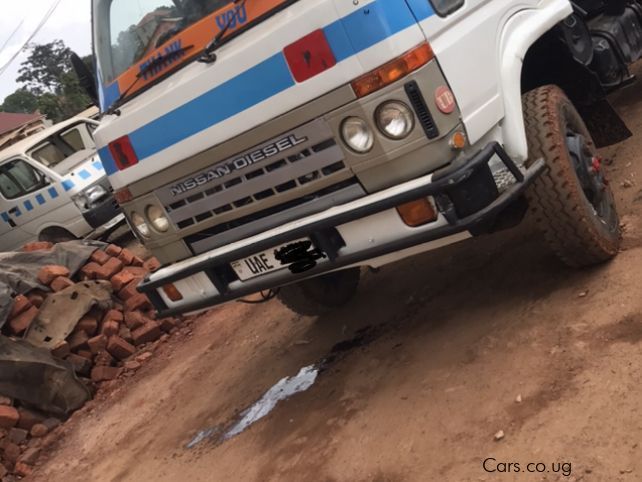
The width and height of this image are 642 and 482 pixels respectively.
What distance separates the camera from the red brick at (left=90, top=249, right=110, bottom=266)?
24.1 ft

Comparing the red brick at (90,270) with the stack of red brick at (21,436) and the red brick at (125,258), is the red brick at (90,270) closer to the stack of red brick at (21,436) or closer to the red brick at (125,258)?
the red brick at (125,258)

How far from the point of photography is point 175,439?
4344 mm

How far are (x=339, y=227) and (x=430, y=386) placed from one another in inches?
34.8

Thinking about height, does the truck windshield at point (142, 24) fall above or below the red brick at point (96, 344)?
above

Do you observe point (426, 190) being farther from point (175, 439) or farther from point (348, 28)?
point (175, 439)

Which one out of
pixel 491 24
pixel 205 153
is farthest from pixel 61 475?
pixel 491 24

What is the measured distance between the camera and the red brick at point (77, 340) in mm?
6230

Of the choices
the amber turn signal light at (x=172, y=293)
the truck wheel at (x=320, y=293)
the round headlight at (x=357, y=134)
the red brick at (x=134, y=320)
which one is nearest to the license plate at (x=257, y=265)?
the amber turn signal light at (x=172, y=293)

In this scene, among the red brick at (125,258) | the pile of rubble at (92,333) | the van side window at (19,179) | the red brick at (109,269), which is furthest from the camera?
the van side window at (19,179)

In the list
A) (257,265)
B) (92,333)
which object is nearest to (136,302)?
(92,333)

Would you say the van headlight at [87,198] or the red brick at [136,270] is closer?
the red brick at [136,270]

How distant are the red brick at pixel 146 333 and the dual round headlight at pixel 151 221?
2.93 meters

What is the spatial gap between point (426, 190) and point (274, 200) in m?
0.77

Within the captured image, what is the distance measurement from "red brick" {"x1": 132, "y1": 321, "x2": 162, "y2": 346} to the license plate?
336 cm
